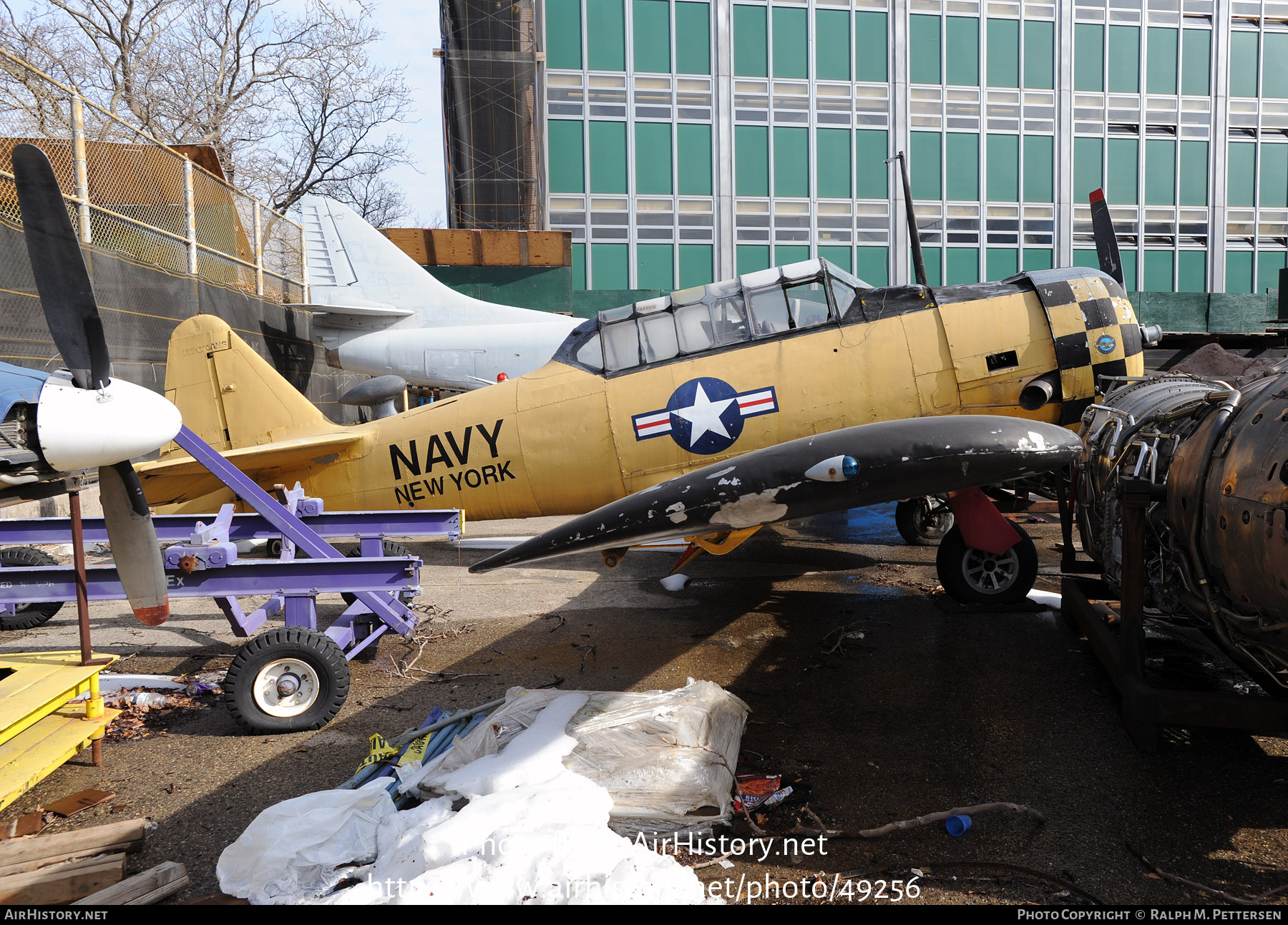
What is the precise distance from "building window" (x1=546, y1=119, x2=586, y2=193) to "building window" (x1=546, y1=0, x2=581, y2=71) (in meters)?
1.89

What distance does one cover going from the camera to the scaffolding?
24.8 metres

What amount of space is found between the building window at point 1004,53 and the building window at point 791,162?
268 inches

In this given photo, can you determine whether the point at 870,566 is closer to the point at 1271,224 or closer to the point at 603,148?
the point at 603,148

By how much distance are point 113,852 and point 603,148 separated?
974 inches

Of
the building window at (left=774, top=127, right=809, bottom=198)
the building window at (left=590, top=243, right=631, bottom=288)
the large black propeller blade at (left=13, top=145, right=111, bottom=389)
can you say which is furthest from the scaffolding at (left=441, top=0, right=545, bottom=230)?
the large black propeller blade at (left=13, top=145, right=111, bottom=389)

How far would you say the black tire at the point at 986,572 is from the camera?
6.72 meters

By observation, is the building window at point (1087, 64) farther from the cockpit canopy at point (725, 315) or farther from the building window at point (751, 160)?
the cockpit canopy at point (725, 315)

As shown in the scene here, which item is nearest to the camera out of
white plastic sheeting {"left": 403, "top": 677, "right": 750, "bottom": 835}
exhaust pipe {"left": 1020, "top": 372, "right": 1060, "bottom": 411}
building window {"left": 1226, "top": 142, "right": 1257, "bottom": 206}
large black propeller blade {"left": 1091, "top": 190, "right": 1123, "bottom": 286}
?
white plastic sheeting {"left": 403, "top": 677, "right": 750, "bottom": 835}

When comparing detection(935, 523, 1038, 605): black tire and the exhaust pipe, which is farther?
the exhaust pipe

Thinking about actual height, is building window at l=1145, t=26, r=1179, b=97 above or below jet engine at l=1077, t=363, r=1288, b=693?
above

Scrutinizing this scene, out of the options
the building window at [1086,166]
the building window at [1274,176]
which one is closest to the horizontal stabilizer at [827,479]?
the building window at [1086,166]

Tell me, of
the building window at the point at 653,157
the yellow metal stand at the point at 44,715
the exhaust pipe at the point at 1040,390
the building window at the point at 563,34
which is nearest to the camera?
the yellow metal stand at the point at 44,715

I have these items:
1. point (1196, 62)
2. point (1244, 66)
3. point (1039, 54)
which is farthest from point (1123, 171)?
point (1244, 66)

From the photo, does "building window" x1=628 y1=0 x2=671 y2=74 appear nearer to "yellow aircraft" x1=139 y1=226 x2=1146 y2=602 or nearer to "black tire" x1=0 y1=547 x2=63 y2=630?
"yellow aircraft" x1=139 y1=226 x2=1146 y2=602
